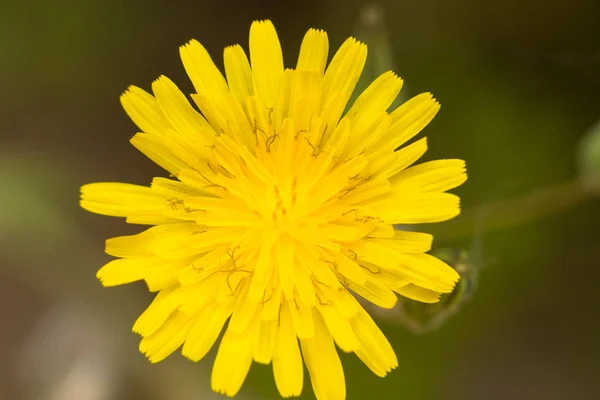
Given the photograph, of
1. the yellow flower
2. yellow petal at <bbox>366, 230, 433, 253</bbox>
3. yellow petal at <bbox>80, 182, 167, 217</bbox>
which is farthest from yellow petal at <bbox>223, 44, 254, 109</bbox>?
yellow petal at <bbox>366, 230, 433, 253</bbox>

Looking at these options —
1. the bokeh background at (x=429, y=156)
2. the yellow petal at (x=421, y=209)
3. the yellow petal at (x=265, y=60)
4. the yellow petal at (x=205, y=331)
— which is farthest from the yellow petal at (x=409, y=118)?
the bokeh background at (x=429, y=156)

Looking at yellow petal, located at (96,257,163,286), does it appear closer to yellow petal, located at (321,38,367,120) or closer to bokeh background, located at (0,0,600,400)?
yellow petal, located at (321,38,367,120)

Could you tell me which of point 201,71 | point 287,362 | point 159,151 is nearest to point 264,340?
point 287,362

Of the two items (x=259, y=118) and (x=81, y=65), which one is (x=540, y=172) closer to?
(x=259, y=118)

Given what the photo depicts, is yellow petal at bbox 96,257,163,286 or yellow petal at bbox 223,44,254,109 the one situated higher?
yellow petal at bbox 223,44,254,109

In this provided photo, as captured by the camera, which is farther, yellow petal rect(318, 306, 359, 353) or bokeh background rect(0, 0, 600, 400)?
bokeh background rect(0, 0, 600, 400)

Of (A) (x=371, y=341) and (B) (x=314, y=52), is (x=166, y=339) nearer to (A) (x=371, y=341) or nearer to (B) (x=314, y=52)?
(A) (x=371, y=341)
